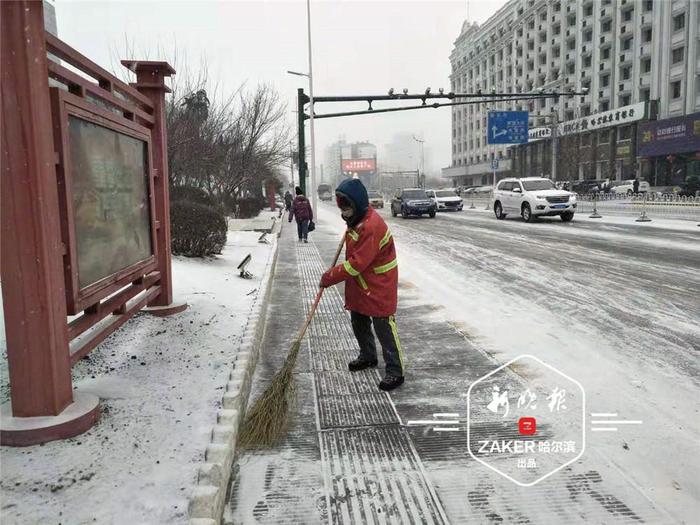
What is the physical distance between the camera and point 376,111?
22.5 metres

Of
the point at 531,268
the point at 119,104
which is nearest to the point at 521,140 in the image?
the point at 531,268

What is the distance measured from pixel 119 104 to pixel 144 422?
259cm

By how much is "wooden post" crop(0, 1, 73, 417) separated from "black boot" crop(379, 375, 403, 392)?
88.0 inches

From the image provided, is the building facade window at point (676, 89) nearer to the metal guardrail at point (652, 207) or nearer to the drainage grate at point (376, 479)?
the metal guardrail at point (652, 207)

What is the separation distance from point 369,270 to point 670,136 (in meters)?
47.7

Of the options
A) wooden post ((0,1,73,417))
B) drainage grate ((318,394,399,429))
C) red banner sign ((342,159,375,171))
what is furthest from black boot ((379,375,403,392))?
red banner sign ((342,159,375,171))

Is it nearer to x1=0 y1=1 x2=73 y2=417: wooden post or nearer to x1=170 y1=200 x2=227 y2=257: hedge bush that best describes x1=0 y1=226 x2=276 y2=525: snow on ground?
x1=0 y1=1 x2=73 y2=417: wooden post

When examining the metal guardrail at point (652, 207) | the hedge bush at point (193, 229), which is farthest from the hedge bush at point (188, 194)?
the metal guardrail at point (652, 207)

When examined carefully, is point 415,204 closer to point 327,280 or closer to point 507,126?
point 507,126

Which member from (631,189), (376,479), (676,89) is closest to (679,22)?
(676,89)

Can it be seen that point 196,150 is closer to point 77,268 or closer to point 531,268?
point 531,268

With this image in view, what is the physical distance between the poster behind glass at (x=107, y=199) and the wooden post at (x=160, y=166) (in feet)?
1.88

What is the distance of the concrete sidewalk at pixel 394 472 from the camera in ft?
8.95

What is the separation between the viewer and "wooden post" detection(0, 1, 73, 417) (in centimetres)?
281
